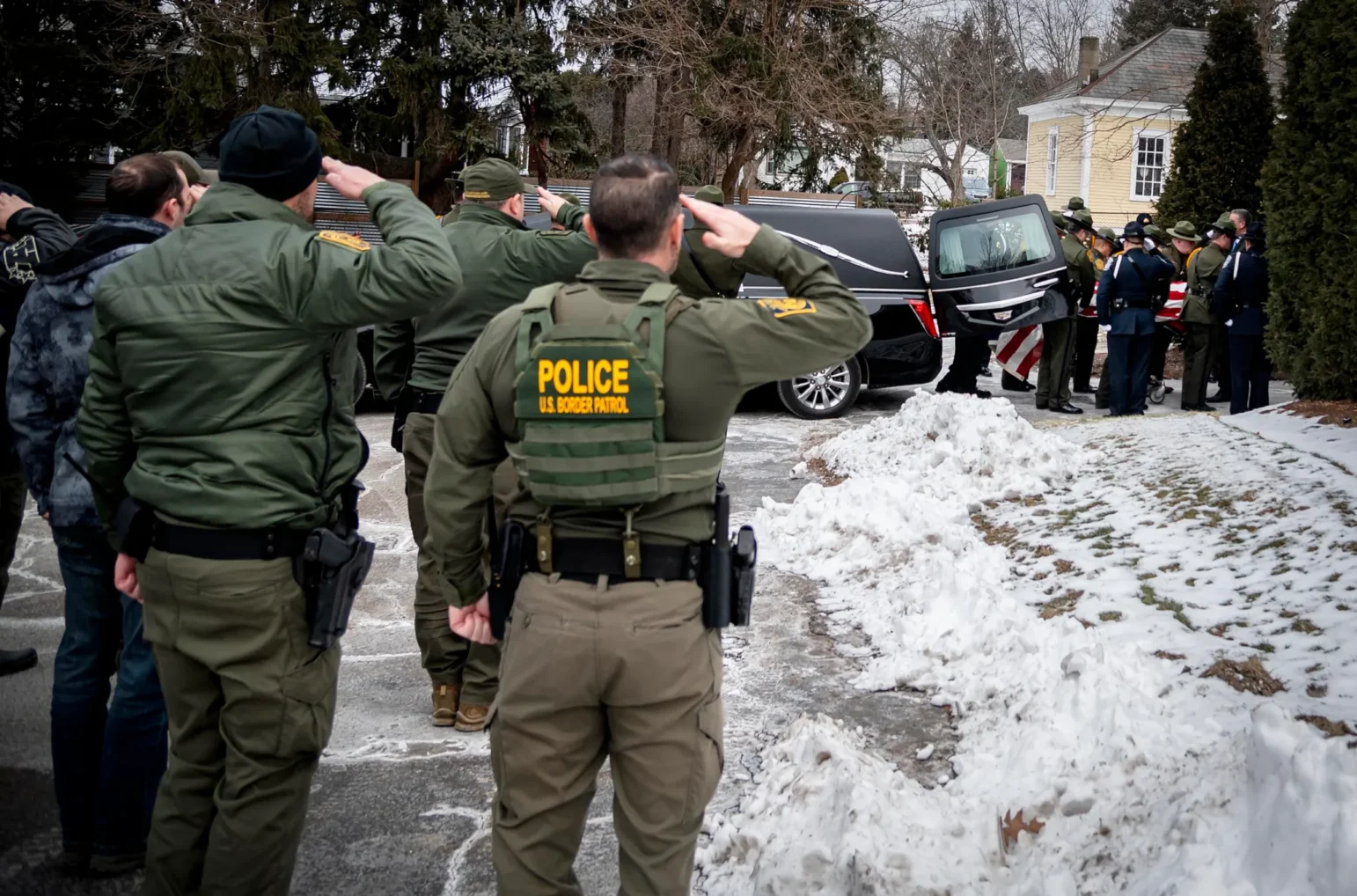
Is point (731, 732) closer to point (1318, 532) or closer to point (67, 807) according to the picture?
point (67, 807)

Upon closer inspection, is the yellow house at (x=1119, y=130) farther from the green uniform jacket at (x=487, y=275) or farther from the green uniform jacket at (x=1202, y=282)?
the green uniform jacket at (x=487, y=275)

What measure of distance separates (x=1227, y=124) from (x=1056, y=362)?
21.5 ft

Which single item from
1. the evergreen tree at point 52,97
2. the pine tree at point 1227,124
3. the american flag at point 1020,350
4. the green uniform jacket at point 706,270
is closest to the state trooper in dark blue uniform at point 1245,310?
the american flag at point 1020,350

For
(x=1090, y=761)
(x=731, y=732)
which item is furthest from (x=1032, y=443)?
(x=1090, y=761)

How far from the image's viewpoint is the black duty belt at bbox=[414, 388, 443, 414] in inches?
194

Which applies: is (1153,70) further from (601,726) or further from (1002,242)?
(601,726)

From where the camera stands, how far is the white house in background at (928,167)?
133 ft

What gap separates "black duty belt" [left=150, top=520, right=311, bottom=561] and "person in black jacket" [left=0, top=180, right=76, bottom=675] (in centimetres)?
138

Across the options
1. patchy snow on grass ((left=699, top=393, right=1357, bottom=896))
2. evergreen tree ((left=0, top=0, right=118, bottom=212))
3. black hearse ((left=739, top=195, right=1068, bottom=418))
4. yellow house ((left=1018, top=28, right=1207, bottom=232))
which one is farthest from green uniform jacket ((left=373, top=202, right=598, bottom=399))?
yellow house ((left=1018, top=28, right=1207, bottom=232))

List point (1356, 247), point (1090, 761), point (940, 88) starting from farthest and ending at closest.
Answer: point (940, 88), point (1356, 247), point (1090, 761)

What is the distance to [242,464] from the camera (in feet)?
9.93

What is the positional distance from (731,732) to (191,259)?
256 cm

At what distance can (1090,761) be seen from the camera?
3.63 meters

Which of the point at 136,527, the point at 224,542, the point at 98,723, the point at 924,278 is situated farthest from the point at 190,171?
the point at 924,278
